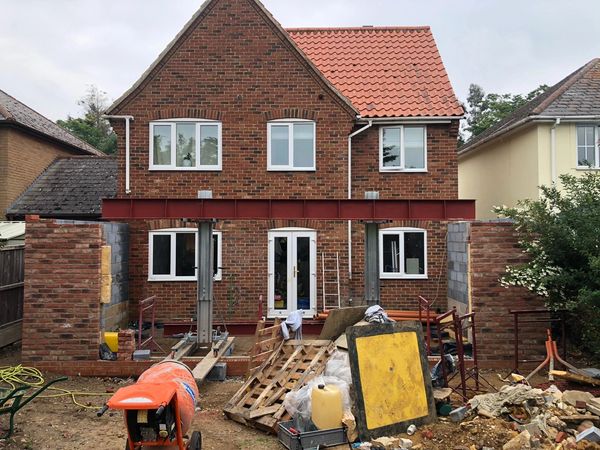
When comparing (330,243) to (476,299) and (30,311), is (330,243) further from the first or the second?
(30,311)

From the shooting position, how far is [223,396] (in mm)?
8641

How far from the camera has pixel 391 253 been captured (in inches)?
571

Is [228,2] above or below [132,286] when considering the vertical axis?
above

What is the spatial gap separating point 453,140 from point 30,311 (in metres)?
11.5

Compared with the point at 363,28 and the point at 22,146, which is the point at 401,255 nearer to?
the point at 363,28

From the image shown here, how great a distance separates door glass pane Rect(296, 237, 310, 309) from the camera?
1407 centimetres

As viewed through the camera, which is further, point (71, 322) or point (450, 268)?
point (450, 268)

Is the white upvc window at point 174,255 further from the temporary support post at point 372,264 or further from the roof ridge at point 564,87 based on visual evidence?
the roof ridge at point 564,87

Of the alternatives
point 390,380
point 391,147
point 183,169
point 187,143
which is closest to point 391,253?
point 391,147

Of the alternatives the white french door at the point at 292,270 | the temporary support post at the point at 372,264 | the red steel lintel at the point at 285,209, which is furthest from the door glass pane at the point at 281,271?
the temporary support post at the point at 372,264

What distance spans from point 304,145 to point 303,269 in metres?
3.48

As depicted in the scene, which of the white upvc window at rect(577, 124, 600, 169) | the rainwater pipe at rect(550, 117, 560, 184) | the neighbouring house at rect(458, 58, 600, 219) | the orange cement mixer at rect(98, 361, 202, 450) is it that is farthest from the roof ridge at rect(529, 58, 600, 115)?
the orange cement mixer at rect(98, 361, 202, 450)

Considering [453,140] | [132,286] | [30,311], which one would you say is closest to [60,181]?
[132,286]

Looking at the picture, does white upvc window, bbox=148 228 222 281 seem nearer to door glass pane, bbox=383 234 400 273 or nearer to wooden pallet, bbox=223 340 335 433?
door glass pane, bbox=383 234 400 273
